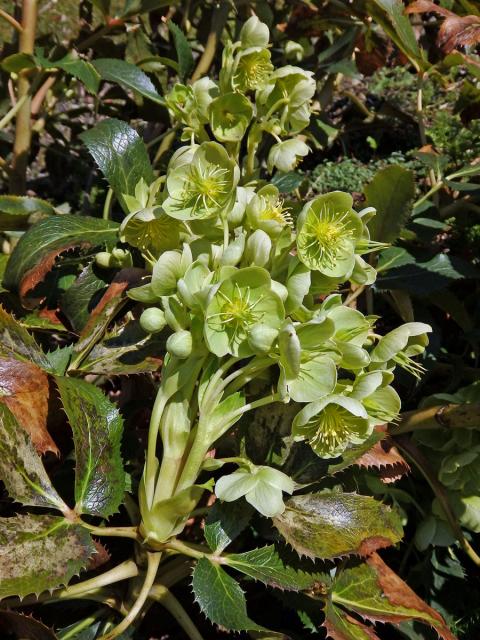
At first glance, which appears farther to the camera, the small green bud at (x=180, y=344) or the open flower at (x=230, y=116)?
the open flower at (x=230, y=116)

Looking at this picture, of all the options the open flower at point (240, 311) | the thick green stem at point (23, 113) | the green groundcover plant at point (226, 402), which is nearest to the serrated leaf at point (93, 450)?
the green groundcover plant at point (226, 402)

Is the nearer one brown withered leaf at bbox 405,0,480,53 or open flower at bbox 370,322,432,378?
open flower at bbox 370,322,432,378

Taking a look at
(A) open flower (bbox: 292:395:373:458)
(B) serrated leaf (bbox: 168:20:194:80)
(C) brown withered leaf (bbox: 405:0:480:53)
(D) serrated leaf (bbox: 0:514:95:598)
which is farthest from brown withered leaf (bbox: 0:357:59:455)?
(C) brown withered leaf (bbox: 405:0:480:53)

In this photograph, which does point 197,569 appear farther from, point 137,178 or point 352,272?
point 137,178

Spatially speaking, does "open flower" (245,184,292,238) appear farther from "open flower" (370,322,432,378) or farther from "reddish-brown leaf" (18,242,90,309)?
"reddish-brown leaf" (18,242,90,309)

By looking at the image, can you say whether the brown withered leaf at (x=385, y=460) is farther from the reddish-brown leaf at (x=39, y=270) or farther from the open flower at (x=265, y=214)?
the reddish-brown leaf at (x=39, y=270)

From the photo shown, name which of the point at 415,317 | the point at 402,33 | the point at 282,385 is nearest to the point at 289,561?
the point at 282,385
